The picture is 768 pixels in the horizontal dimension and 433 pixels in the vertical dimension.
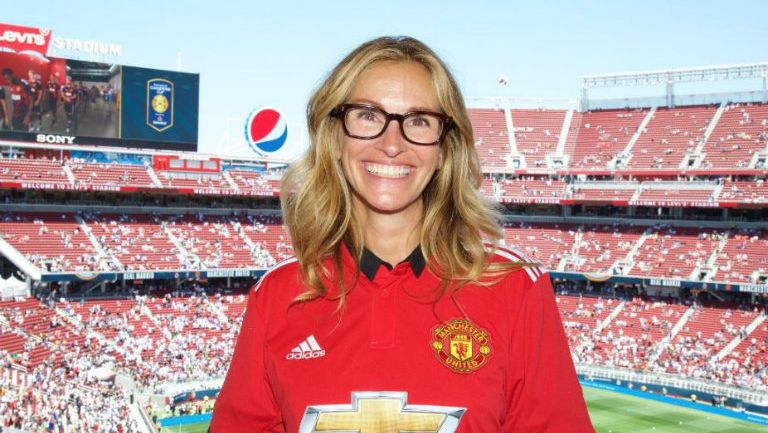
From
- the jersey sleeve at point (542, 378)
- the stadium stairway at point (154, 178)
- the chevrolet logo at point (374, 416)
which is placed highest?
the jersey sleeve at point (542, 378)

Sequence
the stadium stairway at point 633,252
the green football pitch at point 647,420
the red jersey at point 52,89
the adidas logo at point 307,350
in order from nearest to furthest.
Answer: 1. the adidas logo at point 307,350
2. the green football pitch at point 647,420
3. the red jersey at point 52,89
4. the stadium stairway at point 633,252

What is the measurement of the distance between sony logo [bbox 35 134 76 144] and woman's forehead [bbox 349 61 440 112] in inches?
1768

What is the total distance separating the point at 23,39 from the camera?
42.8 m

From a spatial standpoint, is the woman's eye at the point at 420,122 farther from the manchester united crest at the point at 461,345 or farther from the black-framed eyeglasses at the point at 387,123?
the manchester united crest at the point at 461,345

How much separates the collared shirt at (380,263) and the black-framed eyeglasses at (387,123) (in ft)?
1.50

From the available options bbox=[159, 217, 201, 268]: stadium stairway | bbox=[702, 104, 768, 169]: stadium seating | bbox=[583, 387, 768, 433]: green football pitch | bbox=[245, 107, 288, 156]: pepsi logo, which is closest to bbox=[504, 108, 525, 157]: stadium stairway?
bbox=[702, 104, 768, 169]: stadium seating

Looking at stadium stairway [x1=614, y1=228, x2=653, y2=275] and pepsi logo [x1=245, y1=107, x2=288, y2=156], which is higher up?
pepsi logo [x1=245, y1=107, x2=288, y2=156]

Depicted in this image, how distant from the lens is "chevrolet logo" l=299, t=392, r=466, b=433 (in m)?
2.74

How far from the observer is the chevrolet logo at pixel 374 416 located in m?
2.74

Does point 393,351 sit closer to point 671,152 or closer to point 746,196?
point 746,196

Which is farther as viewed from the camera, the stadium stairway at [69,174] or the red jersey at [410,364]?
the stadium stairway at [69,174]

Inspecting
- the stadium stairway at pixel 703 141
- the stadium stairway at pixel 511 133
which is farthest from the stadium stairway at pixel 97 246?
the stadium stairway at pixel 703 141

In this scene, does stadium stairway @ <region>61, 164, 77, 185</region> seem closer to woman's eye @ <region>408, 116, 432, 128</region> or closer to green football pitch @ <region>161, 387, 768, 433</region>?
green football pitch @ <region>161, 387, 768, 433</region>

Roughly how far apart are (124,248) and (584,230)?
1174 inches
